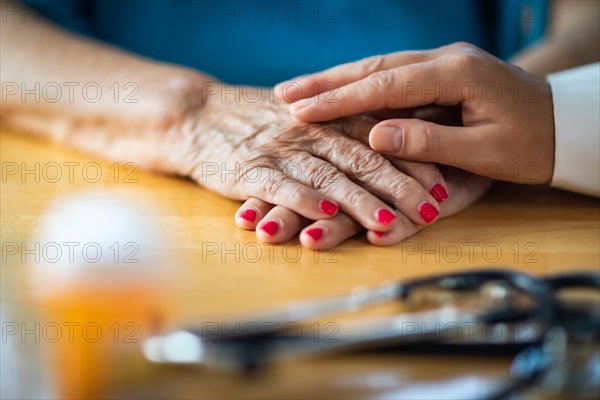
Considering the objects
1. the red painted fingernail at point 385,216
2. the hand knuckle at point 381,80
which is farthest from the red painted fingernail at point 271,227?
the hand knuckle at point 381,80

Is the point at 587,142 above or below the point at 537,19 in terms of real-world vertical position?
below

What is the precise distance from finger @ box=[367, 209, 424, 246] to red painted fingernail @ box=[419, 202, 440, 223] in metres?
0.02

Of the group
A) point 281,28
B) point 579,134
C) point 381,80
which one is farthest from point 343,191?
point 281,28

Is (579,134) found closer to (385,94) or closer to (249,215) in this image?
(385,94)

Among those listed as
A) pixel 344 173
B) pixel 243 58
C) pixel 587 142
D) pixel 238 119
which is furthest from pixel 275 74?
pixel 587 142

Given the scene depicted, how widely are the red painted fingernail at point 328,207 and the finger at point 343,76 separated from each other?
0.18 m

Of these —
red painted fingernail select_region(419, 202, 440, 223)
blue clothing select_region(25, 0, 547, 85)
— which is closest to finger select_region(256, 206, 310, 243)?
red painted fingernail select_region(419, 202, 440, 223)

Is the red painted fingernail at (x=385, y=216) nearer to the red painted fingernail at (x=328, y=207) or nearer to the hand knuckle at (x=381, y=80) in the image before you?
the red painted fingernail at (x=328, y=207)

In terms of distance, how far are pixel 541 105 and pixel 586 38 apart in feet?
1.29

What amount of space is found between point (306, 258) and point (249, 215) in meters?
0.11

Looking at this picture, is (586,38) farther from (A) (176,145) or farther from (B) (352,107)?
(A) (176,145)

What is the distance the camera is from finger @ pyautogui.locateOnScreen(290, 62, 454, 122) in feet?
2.66

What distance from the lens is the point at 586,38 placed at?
1.14 m

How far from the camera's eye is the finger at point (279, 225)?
72cm
